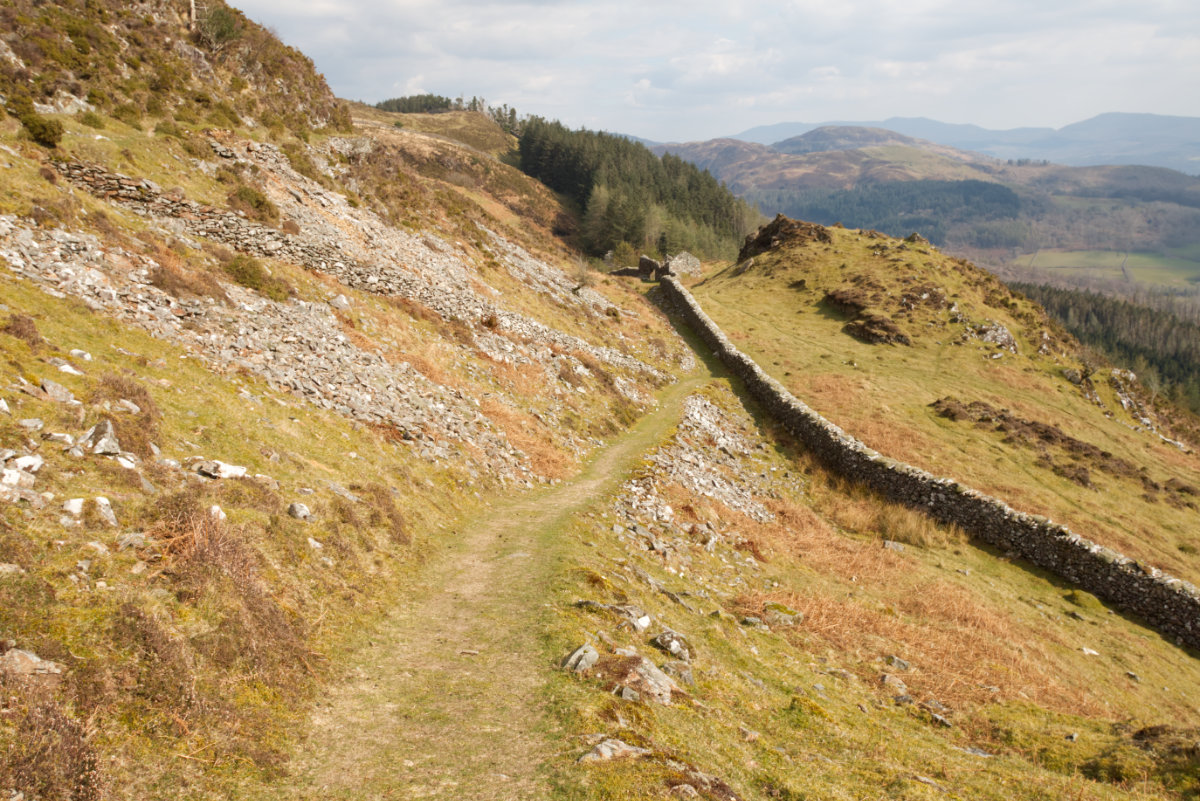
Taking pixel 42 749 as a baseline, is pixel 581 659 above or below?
below

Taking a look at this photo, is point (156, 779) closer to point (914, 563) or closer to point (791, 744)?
point (791, 744)

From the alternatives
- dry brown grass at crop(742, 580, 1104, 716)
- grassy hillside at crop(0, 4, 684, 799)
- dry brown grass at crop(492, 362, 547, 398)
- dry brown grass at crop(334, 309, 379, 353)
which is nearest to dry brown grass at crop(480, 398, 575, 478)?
grassy hillside at crop(0, 4, 684, 799)

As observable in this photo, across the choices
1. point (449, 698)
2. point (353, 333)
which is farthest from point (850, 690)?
point (353, 333)

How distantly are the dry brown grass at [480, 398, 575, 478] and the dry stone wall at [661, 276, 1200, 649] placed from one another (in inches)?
586

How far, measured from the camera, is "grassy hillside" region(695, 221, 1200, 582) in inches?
1127

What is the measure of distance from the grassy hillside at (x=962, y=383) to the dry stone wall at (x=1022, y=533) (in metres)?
4.02

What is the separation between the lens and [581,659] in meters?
9.55

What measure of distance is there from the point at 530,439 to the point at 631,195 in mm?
102405

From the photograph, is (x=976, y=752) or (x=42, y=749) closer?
(x=42, y=749)

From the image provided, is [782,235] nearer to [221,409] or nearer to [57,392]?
[221,409]

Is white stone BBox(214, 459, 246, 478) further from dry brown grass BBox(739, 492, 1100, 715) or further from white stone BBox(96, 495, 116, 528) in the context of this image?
dry brown grass BBox(739, 492, 1100, 715)

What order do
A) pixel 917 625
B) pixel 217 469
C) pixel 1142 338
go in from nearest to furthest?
pixel 217 469, pixel 917 625, pixel 1142 338

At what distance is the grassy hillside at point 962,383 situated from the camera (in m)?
28.6

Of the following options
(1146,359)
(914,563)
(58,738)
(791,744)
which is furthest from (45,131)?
(1146,359)
